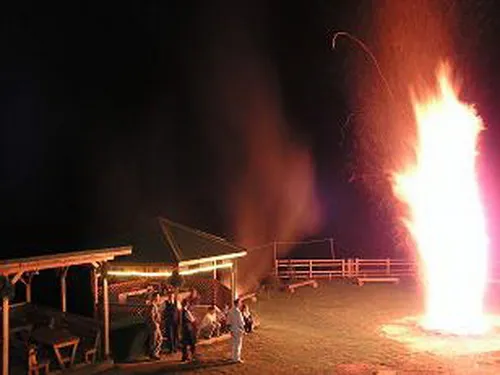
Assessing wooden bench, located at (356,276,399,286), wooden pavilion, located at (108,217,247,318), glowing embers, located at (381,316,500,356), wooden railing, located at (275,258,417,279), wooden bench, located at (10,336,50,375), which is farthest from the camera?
wooden railing, located at (275,258,417,279)

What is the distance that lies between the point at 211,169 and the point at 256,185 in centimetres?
607

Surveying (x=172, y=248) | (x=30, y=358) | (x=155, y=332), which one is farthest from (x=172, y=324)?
(x=30, y=358)

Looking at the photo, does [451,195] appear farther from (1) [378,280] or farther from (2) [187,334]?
(2) [187,334]

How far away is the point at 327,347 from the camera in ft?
60.4

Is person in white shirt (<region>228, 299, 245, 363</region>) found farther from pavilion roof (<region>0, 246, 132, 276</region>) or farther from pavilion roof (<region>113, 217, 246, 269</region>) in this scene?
pavilion roof (<region>0, 246, 132, 276</region>)

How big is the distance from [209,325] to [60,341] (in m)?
5.19

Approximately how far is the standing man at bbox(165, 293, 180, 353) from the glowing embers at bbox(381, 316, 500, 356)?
253 inches

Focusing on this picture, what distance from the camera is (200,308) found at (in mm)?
20703

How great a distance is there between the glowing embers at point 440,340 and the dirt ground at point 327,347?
0.42m

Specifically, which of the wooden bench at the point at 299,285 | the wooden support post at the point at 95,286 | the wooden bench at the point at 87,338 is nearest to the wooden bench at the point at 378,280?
the wooden bench at the point at 299,285

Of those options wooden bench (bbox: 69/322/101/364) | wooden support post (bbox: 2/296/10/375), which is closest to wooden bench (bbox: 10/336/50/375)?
wooden support post (bbox: 2/296/10/375)

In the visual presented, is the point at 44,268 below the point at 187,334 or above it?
above

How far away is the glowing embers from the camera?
18.0 meters

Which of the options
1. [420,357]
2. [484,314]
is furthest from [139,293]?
[484,314]
